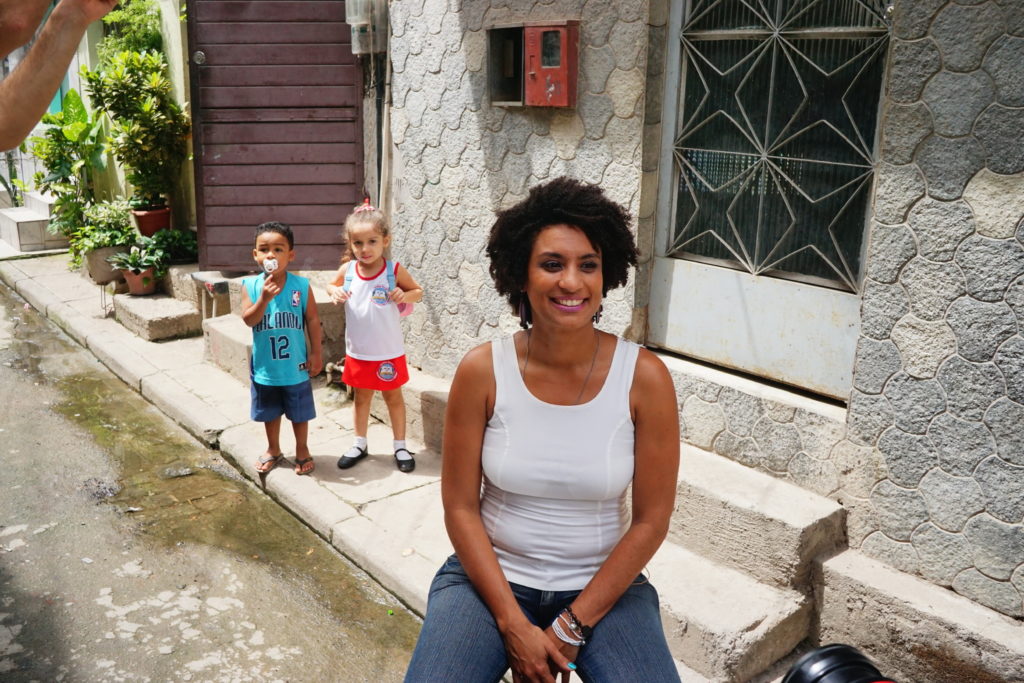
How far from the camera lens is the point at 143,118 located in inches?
339

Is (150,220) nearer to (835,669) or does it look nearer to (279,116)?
(279,116)

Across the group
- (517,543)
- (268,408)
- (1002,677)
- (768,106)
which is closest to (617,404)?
(517,543)

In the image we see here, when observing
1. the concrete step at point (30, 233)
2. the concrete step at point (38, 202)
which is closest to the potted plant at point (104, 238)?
the concrete step at point (30, 233)

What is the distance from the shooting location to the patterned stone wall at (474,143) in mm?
4277

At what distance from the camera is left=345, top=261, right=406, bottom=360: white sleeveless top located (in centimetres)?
517

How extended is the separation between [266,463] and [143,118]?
4770 mm

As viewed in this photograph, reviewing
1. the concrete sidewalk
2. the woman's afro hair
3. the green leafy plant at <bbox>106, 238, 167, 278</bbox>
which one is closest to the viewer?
the woman's afro hair

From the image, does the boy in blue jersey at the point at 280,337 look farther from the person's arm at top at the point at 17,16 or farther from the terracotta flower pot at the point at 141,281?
the terracotta flower pot at the point at 141,281

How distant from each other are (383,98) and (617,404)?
4.78 m

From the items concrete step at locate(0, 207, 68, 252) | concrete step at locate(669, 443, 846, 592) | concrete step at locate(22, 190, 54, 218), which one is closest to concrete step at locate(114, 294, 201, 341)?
concrete step at locate(0, 207, 68, 252)

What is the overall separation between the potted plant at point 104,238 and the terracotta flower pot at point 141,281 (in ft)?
1.21

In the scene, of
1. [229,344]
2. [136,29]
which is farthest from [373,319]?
[136,29]

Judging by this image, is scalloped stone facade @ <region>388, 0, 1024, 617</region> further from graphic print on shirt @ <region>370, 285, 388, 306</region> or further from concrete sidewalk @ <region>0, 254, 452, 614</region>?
concrete sidewalk @ <region>0, 254, 452, 614</region>

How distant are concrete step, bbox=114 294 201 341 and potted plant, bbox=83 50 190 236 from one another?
1.07m
